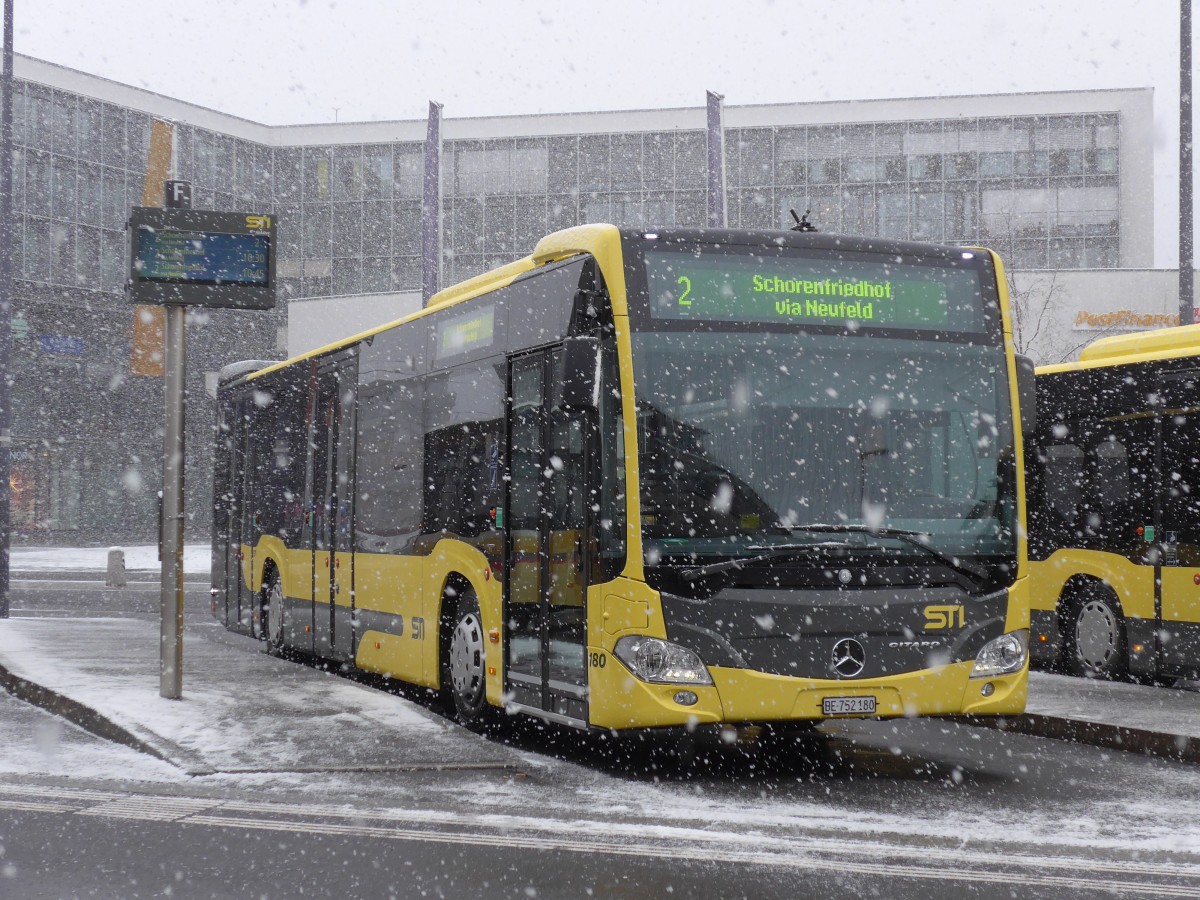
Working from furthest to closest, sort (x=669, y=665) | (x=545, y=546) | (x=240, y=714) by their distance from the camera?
(x=240, y=714)
(x=545, y=546)
(x=669, y=665)

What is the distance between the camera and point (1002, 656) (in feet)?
31.6

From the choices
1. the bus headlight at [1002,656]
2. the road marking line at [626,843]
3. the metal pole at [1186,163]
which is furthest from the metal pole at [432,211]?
the road marking line at [626,843]

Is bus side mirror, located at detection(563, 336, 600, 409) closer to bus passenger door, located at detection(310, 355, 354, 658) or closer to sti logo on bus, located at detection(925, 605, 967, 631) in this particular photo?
sti logo on bus, located at detection(925, 605, 967, 631)

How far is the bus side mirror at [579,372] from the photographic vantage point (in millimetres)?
9000

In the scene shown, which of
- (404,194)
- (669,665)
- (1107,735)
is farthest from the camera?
(404,194)

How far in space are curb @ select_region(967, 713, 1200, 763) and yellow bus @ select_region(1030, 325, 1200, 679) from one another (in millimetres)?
2645


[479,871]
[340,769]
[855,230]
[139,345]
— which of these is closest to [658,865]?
[479,871]

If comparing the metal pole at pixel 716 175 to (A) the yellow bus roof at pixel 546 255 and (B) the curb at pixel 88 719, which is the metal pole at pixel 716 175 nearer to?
(A) the yellow bus roof at pixel 546 255

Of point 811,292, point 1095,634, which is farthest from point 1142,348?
point 811,292

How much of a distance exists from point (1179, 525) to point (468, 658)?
5977 millimetres

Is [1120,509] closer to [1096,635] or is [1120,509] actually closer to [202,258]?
[1096,635]

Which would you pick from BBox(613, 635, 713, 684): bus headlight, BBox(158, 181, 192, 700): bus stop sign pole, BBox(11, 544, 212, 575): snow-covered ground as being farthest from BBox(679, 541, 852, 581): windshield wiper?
BBox(11, 544, 212, 575): snow-covered ground

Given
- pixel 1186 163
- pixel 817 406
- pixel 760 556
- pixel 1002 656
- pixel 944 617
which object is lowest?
pixel 1002 656

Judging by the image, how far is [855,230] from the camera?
55812 millimetres
